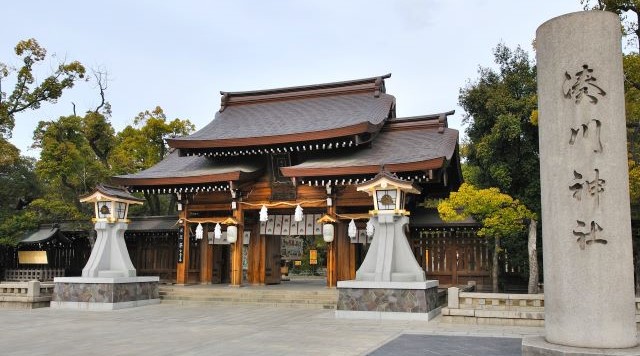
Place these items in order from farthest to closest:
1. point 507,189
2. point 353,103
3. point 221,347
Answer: point 353,103
point 507,189
point 221,347

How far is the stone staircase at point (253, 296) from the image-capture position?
18.1 metres

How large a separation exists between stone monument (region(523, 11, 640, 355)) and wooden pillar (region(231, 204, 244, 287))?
14.4m

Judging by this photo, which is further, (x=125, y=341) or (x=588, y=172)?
(x=125, y=341)

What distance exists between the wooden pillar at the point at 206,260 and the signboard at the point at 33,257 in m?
8.59

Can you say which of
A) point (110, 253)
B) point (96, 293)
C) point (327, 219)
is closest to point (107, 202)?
point (110, 253)

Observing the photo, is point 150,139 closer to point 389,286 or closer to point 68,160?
point 68,160

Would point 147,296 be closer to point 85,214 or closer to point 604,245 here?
point 85,214

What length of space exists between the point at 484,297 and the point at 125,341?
864 cm

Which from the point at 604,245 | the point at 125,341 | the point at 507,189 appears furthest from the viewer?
the point at 507,189

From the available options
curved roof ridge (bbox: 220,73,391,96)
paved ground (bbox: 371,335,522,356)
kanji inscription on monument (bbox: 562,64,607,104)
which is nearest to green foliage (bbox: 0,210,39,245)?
curved roof ridge (bbox: 220,73,391,96)

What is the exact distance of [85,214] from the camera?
2623cm

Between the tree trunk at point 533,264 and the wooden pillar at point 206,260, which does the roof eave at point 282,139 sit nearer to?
the wooden pillar at point 206,260

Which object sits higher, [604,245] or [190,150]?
[190,150]

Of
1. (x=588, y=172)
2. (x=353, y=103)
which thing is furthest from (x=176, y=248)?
(x=588, y=172)
